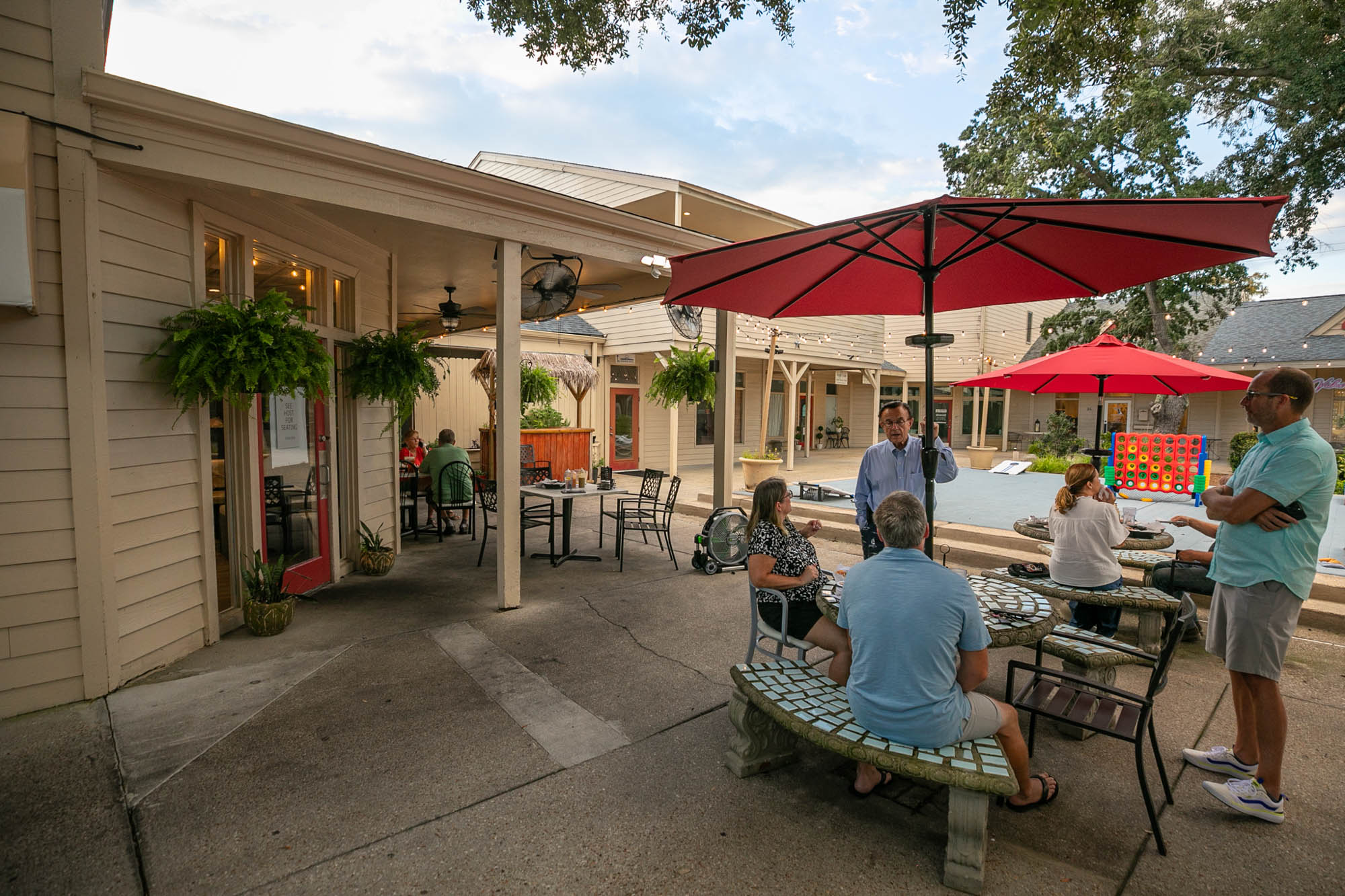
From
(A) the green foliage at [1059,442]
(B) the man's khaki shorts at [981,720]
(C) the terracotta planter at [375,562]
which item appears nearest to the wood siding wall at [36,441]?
(C) the terracotta planter at [375,562]

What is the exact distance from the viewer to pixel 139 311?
145 inches

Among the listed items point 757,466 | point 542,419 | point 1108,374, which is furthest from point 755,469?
point 1108,374

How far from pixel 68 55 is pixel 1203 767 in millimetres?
6451

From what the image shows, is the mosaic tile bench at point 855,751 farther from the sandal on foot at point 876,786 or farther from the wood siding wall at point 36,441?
the wood siding wall at point 36,441

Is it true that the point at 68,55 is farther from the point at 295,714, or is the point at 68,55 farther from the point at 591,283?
the point at 591,283

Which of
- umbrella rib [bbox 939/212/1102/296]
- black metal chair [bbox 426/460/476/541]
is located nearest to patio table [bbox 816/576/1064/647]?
umbrella rib [bbox 939/212/1102/296]

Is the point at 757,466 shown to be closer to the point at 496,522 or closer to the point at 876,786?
the point at 496,522

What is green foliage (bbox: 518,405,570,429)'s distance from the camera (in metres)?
12.0

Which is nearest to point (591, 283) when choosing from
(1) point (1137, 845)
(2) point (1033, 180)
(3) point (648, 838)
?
(3) point (648, 838)

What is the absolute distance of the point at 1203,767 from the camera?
9.47 feet

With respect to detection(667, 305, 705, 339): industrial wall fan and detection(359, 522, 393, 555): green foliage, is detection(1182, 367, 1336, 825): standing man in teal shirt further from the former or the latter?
detection(359, 522, 393, 555): green foliage

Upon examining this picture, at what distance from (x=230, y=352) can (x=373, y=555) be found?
2.97 metres

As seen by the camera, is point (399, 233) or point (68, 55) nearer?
point (68, 55)

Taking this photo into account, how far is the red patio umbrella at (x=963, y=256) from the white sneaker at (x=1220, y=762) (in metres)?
1.47
